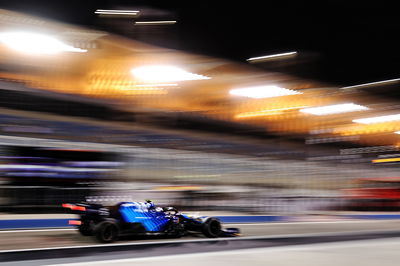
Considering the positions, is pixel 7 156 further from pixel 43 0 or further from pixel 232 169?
pixel 232 169

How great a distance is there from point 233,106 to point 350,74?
21.8 ft

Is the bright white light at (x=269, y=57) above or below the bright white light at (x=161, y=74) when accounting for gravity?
above

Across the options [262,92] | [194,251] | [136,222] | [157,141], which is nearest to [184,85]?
[157,141]

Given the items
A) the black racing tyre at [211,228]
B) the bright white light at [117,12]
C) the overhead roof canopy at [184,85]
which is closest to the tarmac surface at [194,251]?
the black racing tyre at [211,228]

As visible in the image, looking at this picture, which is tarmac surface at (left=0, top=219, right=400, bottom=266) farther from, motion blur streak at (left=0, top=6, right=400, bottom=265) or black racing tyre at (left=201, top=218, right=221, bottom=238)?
black racing tyre at (left=201, top=218, right=221, bottom=238)

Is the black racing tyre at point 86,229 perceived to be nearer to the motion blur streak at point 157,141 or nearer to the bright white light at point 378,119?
the motion blur streak at point 157,141

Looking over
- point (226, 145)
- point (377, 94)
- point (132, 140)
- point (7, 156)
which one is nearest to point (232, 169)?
point (226, 145)

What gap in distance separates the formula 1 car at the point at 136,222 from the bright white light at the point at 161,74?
15.6 feet

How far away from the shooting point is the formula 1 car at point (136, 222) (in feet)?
20.1

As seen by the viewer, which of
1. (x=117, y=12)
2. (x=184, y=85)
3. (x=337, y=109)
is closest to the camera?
(x=117, y=12)

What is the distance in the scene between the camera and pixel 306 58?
58.0 feet

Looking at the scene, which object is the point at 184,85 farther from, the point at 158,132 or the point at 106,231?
the point at 106,231

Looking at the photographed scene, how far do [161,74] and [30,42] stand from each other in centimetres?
413

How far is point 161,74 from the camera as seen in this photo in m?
11.9
